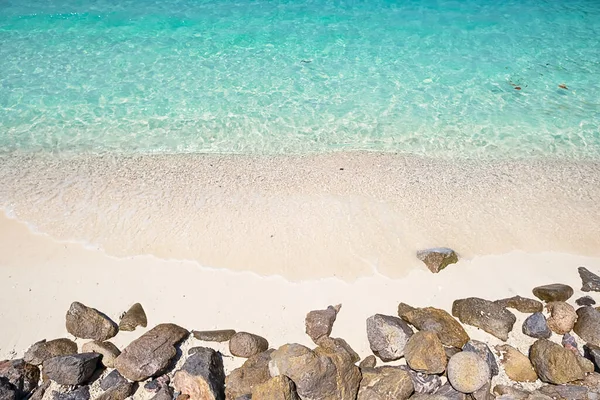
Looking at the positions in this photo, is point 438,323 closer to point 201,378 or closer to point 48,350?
point 201,378

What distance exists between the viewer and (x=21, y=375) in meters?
4.52

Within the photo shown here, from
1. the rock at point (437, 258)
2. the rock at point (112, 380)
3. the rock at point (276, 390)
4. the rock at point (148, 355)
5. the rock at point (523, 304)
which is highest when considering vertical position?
the rock at point (276, 390)

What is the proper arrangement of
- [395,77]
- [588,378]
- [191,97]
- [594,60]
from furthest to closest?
[594,60] < [395,77] < [191,97] < [588,378]

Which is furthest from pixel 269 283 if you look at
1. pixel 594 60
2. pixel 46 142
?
pixel 594 60

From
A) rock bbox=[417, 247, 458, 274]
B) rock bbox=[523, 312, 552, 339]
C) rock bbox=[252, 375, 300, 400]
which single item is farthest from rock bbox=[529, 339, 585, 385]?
rock bbox=[252, 375, 300, 400]

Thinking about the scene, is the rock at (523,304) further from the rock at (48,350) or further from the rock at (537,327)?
the rock at (48,350)

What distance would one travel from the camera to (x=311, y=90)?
1034cm

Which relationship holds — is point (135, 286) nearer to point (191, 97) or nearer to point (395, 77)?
point (191, 97)

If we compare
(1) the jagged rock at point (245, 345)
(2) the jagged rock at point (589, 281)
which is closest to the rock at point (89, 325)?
(1) the jagged rock at point (245, 345)

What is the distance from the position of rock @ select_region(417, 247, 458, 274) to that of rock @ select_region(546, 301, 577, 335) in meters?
1.25

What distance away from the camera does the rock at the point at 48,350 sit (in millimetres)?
4719

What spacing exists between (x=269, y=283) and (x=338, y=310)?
0.92 m

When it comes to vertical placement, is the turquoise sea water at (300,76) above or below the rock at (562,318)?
above

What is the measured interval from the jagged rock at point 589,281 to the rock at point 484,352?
1790 mm
